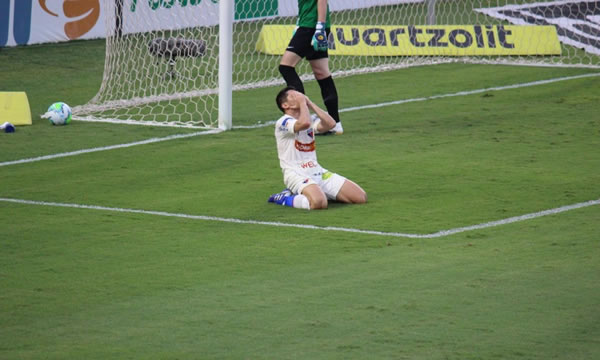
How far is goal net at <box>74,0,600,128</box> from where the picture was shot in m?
15.0

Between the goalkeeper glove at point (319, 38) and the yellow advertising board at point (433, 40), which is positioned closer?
the goalkeeper glove at point (319, 38)

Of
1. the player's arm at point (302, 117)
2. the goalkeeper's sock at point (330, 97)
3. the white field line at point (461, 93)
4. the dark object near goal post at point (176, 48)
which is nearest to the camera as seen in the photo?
the player's arm at point (302, 117)

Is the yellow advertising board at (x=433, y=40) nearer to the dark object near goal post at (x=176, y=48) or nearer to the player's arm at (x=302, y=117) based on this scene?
the dark object near goal post at (x=176, y=48)

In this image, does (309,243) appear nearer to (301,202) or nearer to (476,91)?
(301,202)

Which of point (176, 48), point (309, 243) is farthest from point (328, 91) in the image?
point (309, 243)

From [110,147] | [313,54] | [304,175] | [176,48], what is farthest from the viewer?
[176,48]

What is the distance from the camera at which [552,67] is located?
17.4 m

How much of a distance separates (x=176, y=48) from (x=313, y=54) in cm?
384

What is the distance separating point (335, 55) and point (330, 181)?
1083 cm

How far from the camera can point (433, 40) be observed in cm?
1906

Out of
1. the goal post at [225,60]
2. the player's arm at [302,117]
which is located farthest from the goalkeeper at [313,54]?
the player's arm at [302,117]

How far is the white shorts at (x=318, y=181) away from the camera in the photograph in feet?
28.3

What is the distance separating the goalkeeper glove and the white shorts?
3.47 metres

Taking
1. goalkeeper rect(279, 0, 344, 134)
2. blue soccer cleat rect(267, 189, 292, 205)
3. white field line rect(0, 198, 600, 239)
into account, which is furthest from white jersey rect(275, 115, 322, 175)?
goalkeeper rect(279, 0, 344, 134)
